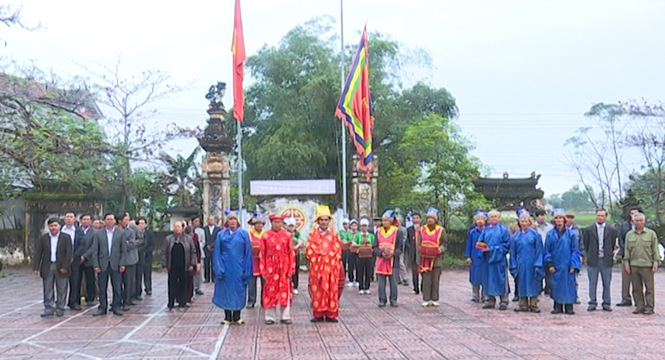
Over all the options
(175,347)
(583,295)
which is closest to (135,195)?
(583,295)

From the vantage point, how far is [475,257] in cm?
1330

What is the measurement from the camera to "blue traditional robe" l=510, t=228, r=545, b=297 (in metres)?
12.1

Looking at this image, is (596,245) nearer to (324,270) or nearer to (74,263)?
(324,270)

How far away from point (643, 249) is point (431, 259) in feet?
11.3

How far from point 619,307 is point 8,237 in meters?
19.2

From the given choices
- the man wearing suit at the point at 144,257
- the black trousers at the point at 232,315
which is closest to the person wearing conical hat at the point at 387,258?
the black trousers at the point at 232,315

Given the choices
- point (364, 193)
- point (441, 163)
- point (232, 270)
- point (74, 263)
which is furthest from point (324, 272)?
point (441, 163)

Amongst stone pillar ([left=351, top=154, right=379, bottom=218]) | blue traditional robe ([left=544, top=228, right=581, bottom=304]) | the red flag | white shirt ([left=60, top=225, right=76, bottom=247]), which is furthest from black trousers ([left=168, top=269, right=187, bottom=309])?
stone pillar ([left=351, top=154, right=379, bottom=218])

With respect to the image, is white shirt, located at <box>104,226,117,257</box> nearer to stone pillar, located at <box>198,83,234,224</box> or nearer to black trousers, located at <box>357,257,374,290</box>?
black trousers, located at <box>357,257,374,290</box>

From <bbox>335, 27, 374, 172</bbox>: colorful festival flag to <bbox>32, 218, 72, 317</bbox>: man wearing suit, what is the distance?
11138 millimetres

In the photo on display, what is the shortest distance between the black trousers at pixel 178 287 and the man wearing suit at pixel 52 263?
171 cm

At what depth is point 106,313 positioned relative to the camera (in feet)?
39.8

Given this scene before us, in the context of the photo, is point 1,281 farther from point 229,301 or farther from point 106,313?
point 229,301

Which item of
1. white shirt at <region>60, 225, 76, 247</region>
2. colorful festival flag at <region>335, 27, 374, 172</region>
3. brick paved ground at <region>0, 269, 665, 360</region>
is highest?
colorful festival flag at <region>335, 27, 374, 172</region>
